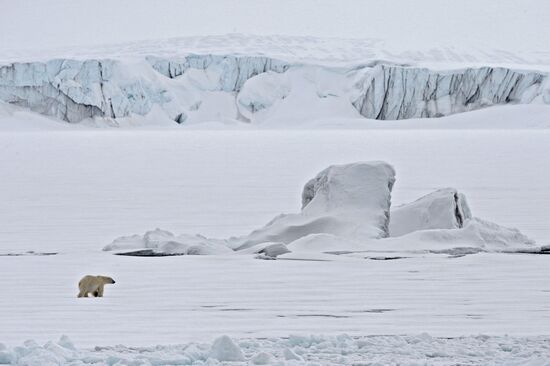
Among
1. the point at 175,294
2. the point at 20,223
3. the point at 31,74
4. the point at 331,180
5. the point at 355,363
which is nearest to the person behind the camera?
the point at 355,363

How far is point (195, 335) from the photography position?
509 cm

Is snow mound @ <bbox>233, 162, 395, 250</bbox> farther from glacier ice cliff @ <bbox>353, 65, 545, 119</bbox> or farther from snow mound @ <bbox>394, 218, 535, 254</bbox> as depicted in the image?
glacier ice cliff @ <bbox>353, 65, 545, 119</bbox>

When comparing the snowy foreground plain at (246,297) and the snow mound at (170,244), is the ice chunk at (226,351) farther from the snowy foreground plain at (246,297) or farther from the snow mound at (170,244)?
the snow mound at (170,244)

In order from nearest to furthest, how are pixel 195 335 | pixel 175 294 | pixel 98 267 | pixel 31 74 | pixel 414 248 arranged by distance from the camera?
pixel 195 335 → pixel 175 294 → pixel 98 267 → pixel 414 248 → pixel 31 74

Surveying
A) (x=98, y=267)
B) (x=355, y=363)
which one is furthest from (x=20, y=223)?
(x=355, y=363)

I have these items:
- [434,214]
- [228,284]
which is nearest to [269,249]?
[228,284]

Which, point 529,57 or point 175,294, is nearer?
point 175,294

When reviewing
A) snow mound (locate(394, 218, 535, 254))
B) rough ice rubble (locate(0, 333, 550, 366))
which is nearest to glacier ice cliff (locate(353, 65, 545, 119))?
snow mound (locate(394, 218, 535, 254))

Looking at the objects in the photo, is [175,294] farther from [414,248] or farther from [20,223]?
[20,223]

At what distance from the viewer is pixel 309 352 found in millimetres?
4441

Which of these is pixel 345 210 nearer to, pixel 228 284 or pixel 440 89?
pixel 228 284

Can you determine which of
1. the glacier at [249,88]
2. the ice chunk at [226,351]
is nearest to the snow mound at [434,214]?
the ice chunk at [226,351]

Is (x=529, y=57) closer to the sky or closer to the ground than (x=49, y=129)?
closer to the sky

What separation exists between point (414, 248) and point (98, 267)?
2.65 metres
